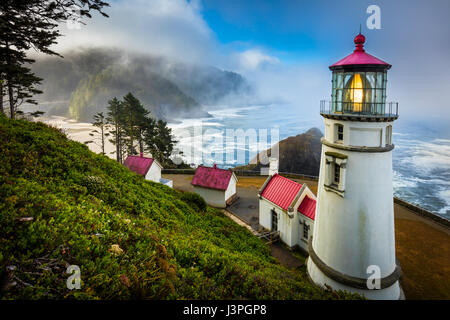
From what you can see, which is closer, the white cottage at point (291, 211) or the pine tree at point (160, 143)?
the white cottage at point (291, 211)

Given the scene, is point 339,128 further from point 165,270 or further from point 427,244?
point 427,244

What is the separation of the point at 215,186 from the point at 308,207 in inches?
331

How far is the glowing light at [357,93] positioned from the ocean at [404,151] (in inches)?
1169

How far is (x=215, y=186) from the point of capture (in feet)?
64.0

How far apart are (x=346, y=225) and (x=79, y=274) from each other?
7.28m

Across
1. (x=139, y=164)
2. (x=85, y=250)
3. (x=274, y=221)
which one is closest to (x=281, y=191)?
(x=274, y=221)

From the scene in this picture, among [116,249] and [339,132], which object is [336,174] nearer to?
[339,132]

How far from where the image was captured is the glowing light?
729cm

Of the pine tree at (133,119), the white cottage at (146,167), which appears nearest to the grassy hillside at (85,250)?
the white cottage at (146,167)

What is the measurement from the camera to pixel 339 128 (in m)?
7.61

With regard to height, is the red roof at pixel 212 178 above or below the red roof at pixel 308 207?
above

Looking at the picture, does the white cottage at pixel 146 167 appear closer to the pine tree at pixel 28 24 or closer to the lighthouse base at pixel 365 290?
the pine tree at pixel 28 24

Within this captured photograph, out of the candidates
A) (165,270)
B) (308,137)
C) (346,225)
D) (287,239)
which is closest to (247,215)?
(287,239)

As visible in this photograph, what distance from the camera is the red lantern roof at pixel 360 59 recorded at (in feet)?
22.7
